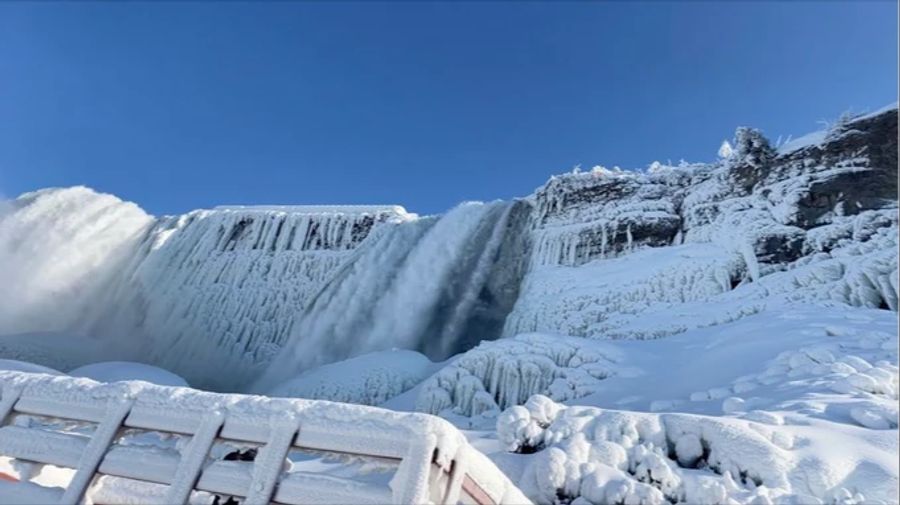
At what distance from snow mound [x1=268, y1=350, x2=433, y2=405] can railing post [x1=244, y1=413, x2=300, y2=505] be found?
11084mm

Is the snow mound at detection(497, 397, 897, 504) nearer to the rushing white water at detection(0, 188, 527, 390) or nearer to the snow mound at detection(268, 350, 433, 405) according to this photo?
the snow mound at detection(268, 350, 433, 405)

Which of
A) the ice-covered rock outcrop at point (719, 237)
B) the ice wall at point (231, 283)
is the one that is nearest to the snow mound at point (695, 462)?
the ice-covered rock outcrop at point (719, 237)

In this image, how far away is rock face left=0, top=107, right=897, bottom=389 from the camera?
1217cm

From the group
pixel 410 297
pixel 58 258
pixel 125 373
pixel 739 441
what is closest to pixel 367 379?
pixel 410 297

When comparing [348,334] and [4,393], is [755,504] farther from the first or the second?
[348,334]

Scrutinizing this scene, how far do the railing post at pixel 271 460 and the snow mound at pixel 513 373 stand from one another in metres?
7.61

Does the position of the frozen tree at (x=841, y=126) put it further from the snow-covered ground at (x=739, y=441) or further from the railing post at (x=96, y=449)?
the railing post at (x=96, y=449)

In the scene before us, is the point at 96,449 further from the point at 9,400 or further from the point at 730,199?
the point at 730,199

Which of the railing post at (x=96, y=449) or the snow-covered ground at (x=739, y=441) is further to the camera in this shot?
the snow-covered ground at (x=739, y=441)

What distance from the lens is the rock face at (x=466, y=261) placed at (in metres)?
12.2

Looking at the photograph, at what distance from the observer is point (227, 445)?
100 inches

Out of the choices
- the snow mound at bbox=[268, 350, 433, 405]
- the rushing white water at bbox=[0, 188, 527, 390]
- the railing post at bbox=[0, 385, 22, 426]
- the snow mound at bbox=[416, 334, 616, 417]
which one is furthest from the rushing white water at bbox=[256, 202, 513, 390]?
the railing post at bbox=[0, 385, 22, 426]

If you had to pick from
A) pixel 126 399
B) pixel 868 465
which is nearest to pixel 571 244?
pixel 868 465

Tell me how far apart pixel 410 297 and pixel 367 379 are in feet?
16.8
